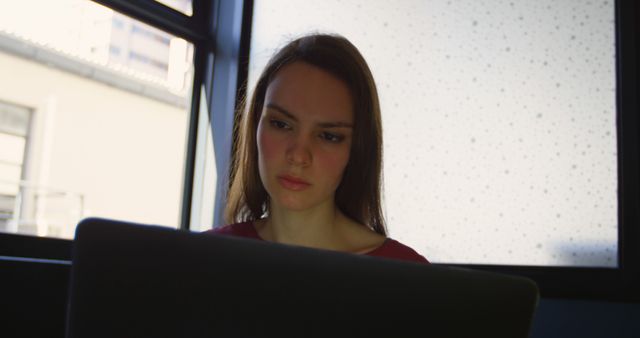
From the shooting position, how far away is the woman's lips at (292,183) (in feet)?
3.17

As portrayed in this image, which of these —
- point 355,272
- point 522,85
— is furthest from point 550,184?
point 355,272

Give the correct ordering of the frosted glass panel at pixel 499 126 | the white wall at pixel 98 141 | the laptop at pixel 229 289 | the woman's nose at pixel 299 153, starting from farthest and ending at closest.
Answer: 1. the white wall at pixel 98 141
2. the frosted glass panel at pixel 499 126
3. the woman's nose at pixel 299 153
4. the laptop at pixel 229 289

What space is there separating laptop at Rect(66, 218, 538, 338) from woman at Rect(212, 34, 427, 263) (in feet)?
1.91

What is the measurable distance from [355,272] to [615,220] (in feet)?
5.49

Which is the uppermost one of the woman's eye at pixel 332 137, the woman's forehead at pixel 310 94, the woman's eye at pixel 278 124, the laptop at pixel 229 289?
the woman's forehead at pixel 310 94

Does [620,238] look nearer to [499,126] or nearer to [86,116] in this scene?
[499,126]

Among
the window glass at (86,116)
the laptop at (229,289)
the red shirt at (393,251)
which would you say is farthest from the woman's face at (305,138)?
the window glass at (86,116)

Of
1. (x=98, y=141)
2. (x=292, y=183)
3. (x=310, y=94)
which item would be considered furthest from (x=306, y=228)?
(x=98, y=141)

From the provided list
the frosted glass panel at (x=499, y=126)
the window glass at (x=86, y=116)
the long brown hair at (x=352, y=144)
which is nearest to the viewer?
the long brown hair at (x=352, y=144)

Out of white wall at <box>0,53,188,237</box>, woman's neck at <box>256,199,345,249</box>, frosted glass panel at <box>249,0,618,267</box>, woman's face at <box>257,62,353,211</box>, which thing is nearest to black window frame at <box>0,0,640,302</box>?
frosted glass panel at <box>249,0,618,267</box>

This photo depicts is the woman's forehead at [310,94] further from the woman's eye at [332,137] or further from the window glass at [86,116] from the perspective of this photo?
the window glass at [86,116]

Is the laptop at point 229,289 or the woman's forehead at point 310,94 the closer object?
the laptop at point 229,289

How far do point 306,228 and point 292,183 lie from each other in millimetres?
137

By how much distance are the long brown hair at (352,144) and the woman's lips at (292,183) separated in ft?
0.43
